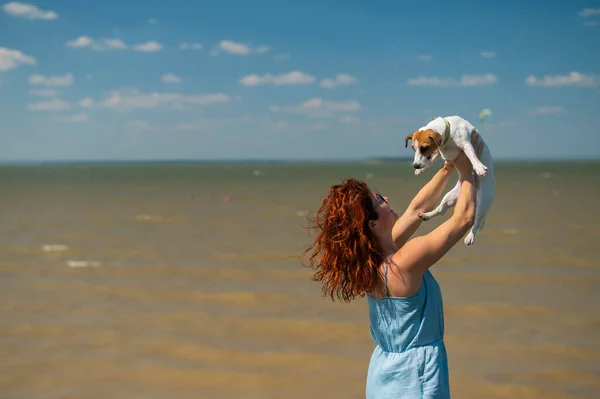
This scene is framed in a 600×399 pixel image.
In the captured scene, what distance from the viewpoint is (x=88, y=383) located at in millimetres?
6391

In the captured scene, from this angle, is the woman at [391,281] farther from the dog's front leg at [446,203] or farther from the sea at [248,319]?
the sea at [248,319]

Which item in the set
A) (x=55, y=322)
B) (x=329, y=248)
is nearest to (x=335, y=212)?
(x=329, y=248)

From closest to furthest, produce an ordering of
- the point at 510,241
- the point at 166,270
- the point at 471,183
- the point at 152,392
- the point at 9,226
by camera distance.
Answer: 1. the point at 471,183
2. the point at 152,392
3. the point at 166,270
4. the point at 510,241
5. the point at 9,226

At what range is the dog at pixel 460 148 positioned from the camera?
119 inches

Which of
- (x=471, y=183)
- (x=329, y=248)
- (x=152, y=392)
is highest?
(x=471, y=183)

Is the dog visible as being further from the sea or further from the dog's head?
the sea

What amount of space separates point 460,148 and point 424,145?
0.66 feet

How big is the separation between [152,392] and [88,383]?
736mm

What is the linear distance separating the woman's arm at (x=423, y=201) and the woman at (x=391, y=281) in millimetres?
99

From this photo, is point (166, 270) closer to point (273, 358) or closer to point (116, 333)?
point (116, 333)

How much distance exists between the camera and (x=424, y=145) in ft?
9.99

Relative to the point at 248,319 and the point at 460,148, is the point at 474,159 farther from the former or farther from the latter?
the point at 248,319

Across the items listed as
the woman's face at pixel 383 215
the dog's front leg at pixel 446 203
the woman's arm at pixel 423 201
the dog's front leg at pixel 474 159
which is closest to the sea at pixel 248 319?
the woman's arm at pixel 423 201

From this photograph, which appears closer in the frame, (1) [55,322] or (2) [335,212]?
(2) [335,212]
